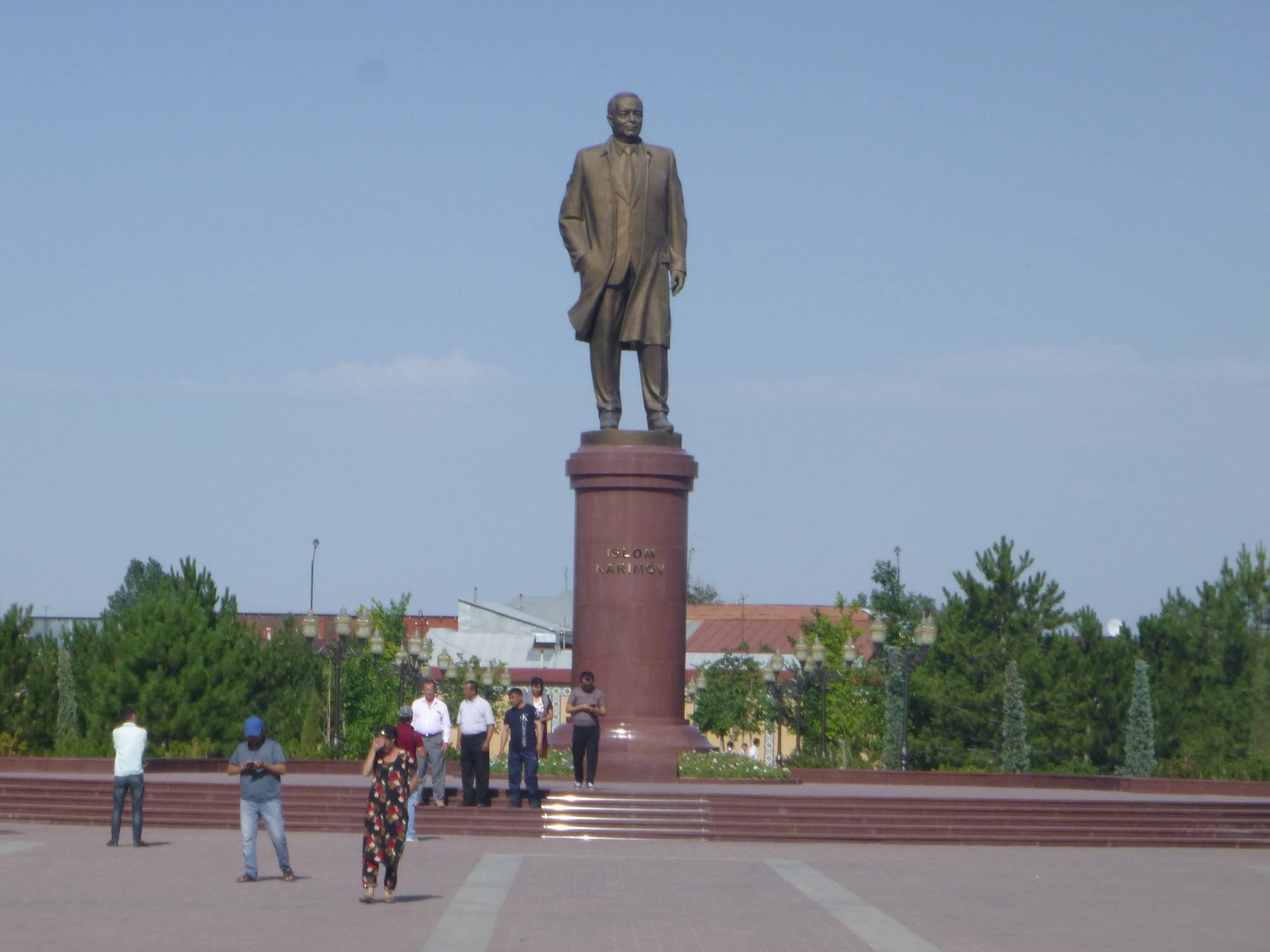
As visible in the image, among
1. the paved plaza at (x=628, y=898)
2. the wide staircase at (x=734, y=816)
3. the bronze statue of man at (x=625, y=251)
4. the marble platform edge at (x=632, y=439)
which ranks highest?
the bronze statue of man at (x=625, y=251)

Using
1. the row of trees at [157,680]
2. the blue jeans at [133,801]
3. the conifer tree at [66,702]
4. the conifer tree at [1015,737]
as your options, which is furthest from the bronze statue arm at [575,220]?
the conifer tree at [66,702]

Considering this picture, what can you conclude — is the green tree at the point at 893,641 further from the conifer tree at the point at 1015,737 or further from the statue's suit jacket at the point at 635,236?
the statue's suit jacket at the point at 635,236

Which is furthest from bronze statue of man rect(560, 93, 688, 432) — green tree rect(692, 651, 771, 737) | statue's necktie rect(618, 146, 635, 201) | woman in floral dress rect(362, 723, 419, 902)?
green tree rect(692, 651, 771, 737)

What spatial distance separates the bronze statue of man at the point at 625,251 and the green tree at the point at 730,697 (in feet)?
111

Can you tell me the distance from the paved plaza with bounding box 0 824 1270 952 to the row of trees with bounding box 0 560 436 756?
15.5 metres

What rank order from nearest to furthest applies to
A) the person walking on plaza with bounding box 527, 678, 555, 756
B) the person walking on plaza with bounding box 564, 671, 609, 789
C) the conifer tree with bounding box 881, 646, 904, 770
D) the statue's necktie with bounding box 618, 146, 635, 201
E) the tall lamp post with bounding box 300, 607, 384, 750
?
the person walking on plaza with bounding box 527, 678, 555, 756
the person walking on plaza with bounding box 564, 671, 609, 789
the statue's necktie with bounding box 618, 146, 635, 201
the tall lamp post with bounding box 300, 607, 384, 750
the conifer tree with bounding box 881, 646, 904, 770

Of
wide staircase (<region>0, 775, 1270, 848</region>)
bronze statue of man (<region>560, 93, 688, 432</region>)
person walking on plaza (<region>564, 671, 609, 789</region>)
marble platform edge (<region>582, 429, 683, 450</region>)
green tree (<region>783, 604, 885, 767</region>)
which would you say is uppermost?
bronze statue of man (<region>560, 93, 688, 432</region>)

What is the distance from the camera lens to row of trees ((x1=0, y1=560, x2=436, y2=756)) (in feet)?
123

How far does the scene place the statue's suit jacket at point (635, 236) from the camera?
77.9ft

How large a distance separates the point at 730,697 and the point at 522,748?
39.6m

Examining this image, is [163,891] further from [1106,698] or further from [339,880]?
[1106,698]

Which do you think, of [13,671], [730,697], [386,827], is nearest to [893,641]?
[730,697]

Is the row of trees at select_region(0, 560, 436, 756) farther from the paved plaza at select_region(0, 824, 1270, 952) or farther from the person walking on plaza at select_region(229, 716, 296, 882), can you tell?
the person walking on plaza at select_region(229, 716, 296, 882)

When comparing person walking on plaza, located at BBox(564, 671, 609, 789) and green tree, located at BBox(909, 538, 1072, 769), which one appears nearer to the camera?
person walking on plaza, located at BBox(564, 671, 609, 789)
